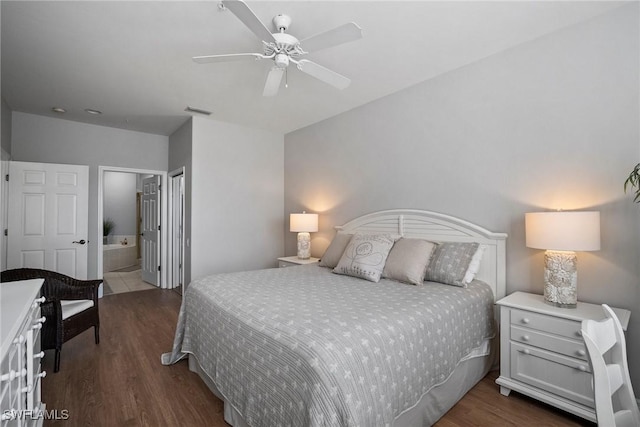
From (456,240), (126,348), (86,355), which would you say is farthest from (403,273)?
(86,355)

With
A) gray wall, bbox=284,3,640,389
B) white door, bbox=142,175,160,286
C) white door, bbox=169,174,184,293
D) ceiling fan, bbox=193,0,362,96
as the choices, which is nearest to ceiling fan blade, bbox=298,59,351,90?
ceiling fan, bbox=193,0,362,96

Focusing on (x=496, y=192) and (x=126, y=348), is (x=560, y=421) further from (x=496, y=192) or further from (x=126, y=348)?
(x=126, y=348)

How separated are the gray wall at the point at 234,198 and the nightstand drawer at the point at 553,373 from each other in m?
3.62

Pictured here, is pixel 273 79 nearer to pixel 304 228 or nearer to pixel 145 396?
pixel 304 228

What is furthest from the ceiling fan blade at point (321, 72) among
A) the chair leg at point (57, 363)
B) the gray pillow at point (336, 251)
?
the chair leg at point (57, 363)

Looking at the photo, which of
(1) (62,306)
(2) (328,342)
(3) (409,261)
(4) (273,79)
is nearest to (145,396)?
(1) (62,306)

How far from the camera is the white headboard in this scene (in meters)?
2.57

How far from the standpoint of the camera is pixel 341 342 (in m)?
1.40

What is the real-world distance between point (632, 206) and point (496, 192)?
2.73 ft

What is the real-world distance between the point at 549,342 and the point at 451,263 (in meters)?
0.80

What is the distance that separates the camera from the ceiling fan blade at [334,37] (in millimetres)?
1734

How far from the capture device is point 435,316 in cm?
188

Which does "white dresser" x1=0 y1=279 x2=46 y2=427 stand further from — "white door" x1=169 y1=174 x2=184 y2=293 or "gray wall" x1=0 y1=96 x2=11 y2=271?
"white door" x1=169 y1=174 x2=184 y2=293

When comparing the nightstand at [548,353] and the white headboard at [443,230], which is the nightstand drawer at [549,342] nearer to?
the nightstand at [548,353]
